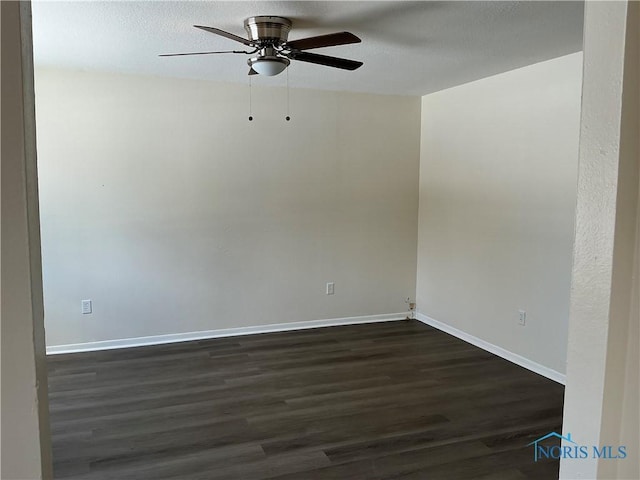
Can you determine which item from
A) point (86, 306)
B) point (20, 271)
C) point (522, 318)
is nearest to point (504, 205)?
point (522, 318)

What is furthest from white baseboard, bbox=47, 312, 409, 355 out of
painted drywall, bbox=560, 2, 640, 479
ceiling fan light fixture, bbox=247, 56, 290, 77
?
painted drywall, bbox=560, 2, 640, 479

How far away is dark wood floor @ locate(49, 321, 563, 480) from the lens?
8.33 ft

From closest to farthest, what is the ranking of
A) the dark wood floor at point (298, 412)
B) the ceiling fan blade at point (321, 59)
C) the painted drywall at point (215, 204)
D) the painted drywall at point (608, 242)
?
1. the painted drywall at point (608, 242)
2. the dark wood floor at point (298, 412)
3. the ceiling fan blade at point (321, 59)
4. the painted drywall at point (215, 204)

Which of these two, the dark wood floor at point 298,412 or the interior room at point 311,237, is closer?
the dark wood floor at point 298,412

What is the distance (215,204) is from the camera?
4.60 meters

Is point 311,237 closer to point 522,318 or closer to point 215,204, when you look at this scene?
point 215,204

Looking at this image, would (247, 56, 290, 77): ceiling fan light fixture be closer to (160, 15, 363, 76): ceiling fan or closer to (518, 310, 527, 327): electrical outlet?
(160, 15, 363, 76): ceiling fan

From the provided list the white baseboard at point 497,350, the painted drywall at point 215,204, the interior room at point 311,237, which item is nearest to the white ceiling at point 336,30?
the interior room at point 311,237

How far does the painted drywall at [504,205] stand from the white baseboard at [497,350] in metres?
0.04

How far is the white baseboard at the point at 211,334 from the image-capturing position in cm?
430

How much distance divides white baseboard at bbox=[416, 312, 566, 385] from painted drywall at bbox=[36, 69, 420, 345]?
46 cm

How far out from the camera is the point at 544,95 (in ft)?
12.1

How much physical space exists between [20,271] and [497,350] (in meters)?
4.20

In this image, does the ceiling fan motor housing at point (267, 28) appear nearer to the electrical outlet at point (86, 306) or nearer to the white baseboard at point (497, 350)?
the electrical outlet at point (86, 306)
